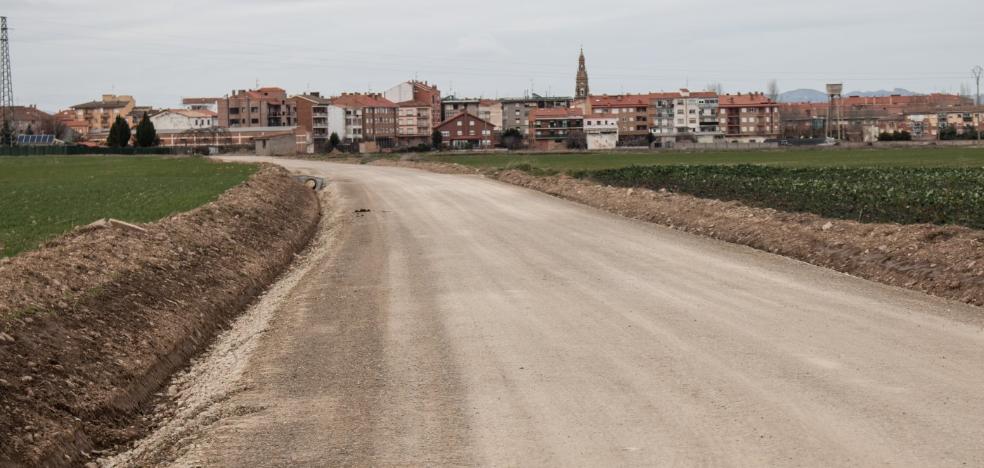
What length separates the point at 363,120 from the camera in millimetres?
195000

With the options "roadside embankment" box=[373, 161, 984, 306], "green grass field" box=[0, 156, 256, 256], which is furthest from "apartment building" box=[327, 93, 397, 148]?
"roadside embankment" box=[373, 161, 984, 306]

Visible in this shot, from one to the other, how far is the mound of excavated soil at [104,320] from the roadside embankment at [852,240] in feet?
34.9

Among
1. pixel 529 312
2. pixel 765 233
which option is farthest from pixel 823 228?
pixel 529 312

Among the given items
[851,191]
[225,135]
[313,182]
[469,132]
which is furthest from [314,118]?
[851,191]

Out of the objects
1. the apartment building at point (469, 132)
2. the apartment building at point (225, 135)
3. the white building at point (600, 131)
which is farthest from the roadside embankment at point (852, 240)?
the apartment building at point (469, 132)

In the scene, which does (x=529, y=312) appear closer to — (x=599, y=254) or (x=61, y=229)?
(x=599, y=254)

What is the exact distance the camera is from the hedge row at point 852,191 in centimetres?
2405

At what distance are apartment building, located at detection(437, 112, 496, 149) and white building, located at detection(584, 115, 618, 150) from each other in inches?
703

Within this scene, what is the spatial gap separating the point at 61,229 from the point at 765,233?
50.1ft

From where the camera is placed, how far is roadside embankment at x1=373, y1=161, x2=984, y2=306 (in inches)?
632

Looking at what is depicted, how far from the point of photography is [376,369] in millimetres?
10758

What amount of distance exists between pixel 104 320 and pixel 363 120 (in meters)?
186

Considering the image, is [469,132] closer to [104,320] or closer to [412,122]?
[412,122]

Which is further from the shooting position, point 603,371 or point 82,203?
point 82,203
